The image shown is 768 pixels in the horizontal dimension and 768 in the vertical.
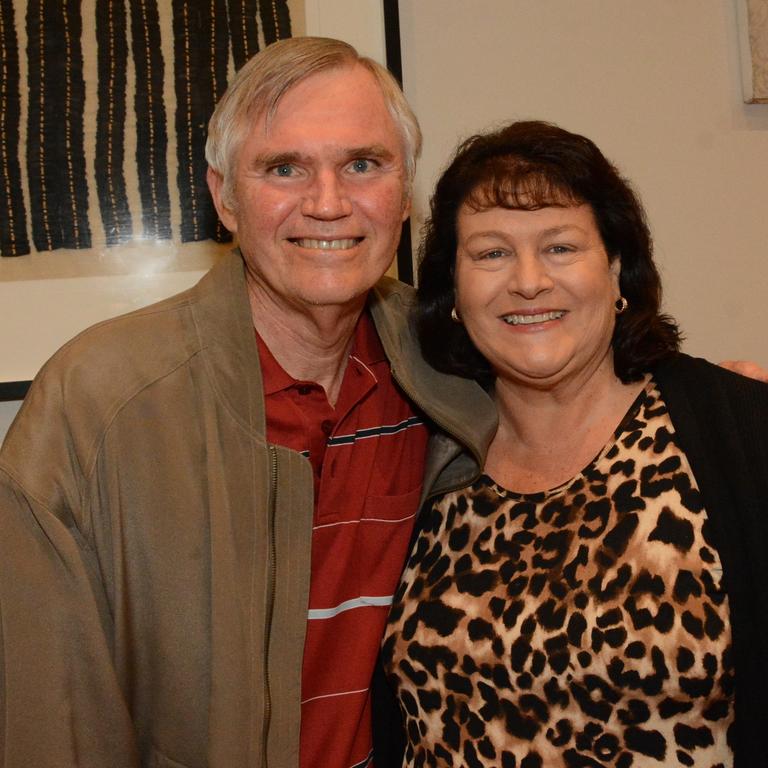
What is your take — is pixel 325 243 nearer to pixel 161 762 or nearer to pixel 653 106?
pixel 161 762

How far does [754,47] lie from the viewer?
2240 mm

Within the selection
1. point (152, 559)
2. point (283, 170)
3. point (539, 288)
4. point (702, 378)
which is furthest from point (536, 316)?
point (152, 559)

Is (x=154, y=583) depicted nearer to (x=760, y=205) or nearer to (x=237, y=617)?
(x=237, y=617)

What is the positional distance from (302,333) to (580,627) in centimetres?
69

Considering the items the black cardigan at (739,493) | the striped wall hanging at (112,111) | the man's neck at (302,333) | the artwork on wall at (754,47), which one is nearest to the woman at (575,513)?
the black cardigan at (739,493)

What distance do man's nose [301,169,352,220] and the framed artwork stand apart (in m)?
0.56

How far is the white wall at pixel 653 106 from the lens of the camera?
217 cm

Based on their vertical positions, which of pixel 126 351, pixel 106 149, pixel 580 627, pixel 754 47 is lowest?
pixel 580 627

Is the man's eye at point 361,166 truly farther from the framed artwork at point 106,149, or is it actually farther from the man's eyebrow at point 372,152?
the framed artwork at point 106,149

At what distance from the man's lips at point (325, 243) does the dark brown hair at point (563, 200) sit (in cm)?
25

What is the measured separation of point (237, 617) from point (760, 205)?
176 cm

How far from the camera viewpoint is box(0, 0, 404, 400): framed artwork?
6.29 feet

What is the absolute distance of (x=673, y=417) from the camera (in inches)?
60.2

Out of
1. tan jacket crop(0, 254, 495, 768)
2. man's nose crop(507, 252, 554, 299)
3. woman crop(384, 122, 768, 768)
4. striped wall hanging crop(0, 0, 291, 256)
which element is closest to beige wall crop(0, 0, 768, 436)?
striped wall hanging crop(0, 0, 291, 256)
